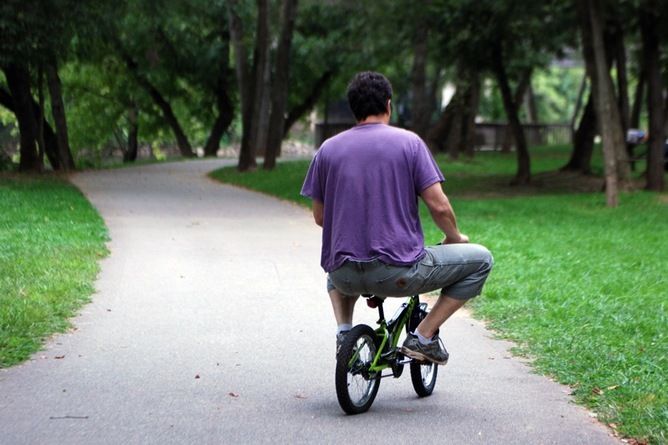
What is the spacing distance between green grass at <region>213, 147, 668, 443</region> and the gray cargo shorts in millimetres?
1092

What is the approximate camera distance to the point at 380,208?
510cm

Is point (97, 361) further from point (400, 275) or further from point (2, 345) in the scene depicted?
point (400, 275)

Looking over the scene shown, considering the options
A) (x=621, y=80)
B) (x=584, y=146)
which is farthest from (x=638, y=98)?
(x=621, y=80)

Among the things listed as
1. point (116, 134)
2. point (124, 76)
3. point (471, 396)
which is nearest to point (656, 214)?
point (471, 396)

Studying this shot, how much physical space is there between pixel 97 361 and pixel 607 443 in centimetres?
344

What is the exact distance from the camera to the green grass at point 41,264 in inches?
301

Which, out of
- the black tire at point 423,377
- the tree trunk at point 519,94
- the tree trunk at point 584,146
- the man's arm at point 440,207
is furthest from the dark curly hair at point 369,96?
the tree trunk at point 519,94

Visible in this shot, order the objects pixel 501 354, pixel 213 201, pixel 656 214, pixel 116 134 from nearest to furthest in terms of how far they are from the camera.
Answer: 1. pixel 501 354
2. pixel 656 214
3. pixel 213 201
4. pixel 116 134

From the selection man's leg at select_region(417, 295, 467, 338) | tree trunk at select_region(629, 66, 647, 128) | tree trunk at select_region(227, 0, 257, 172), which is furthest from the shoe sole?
tree trunk at select_region(629, 66, 647, 128)

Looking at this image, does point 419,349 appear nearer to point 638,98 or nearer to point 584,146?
point 584,146

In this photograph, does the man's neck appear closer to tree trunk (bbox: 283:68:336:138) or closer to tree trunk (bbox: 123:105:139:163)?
tree trunk (bbox: 283:68:336:138)

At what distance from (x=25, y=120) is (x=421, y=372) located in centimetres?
2255

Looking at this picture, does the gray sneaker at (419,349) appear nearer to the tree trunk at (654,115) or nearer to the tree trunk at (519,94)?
the tree trunk at (654,115)

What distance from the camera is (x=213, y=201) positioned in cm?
2048
